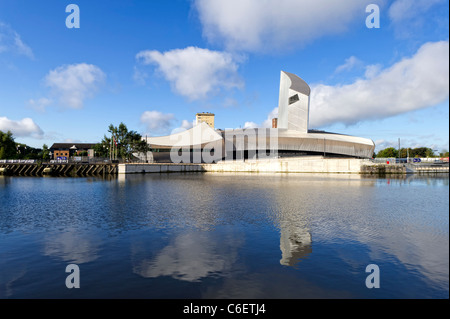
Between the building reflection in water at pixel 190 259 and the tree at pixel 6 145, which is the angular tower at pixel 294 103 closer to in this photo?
the building reflection in water at pixel 190 259

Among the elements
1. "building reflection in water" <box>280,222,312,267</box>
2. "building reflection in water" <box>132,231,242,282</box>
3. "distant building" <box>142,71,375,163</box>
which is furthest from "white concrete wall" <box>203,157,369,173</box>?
"building reflection in water" <box>132,231,242,282</box>

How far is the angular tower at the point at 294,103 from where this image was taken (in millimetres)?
107688

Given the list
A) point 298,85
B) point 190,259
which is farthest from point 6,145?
point 190,259

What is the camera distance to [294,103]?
108750mm

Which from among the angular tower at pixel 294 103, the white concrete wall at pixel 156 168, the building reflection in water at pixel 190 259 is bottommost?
the building reflection in water at pixel 190 259

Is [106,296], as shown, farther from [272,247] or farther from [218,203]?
[218,203]

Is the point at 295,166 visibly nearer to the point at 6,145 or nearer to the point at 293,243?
the point at 293,243

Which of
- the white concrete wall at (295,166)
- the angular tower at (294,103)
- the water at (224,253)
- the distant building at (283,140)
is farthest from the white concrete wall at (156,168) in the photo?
the water at (224,253)

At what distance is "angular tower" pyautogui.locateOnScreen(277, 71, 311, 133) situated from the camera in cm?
10769

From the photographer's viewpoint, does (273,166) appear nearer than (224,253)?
No

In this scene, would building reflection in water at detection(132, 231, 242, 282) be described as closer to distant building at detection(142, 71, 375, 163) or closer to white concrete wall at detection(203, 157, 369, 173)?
white concrete wall at detection(203, 157, 369, 173)
